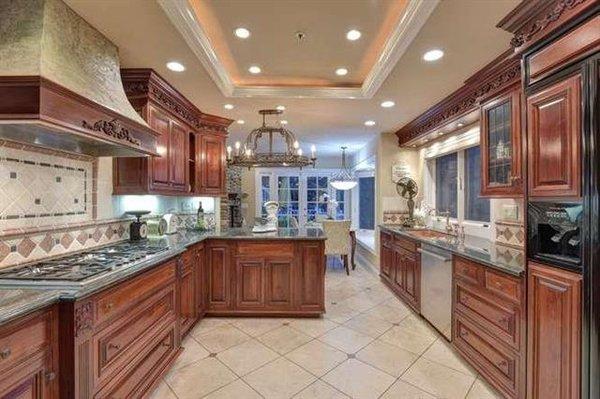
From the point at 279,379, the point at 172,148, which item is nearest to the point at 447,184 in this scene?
the point at 279,379

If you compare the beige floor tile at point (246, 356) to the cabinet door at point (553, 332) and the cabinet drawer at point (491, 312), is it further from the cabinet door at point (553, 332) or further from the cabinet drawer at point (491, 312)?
the cabinet door at point (553, 332)

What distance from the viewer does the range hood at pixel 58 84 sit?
1373mm

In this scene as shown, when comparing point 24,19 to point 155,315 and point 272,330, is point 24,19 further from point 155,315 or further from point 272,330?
point 272,330

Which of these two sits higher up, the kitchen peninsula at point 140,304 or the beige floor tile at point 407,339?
the kitchen peninsula at point 140,304

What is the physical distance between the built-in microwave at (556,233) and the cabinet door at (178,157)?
122 inches

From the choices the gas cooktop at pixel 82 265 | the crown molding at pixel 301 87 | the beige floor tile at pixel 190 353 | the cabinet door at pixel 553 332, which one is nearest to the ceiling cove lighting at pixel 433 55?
the crown molding at pixel 301 87

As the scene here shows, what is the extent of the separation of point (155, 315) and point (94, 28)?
6.56 ft

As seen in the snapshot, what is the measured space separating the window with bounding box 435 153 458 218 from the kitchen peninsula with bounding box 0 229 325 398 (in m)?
2.09

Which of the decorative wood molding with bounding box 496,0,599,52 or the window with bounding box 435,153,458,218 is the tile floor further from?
the decorative wood molding with bounding box 496,0,599,52

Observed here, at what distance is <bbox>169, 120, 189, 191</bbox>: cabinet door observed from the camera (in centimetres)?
331

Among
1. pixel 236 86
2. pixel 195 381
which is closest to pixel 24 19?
pixel 236 86

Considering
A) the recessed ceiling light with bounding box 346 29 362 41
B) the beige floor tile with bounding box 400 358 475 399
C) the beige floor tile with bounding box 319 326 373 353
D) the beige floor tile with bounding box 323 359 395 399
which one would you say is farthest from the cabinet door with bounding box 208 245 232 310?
the recessed ceiling light with bounding box 346 29 362 41

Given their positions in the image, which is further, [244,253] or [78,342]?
[244,253]

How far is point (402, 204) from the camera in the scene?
5156 millimetres
